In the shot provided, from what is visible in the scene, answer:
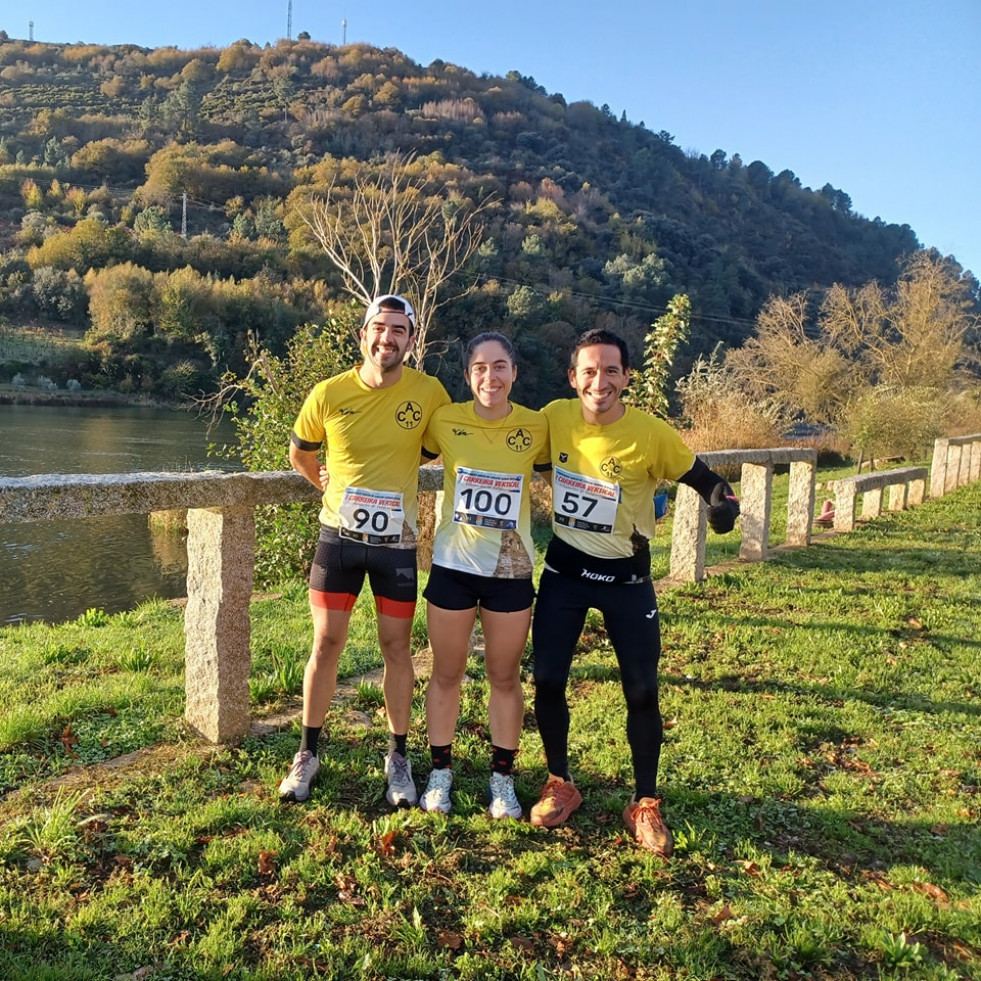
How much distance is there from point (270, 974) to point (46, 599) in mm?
9872

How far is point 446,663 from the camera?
2979 millimetres

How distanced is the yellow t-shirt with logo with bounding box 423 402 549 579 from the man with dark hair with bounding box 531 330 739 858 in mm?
183

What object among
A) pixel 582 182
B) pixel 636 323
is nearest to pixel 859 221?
pixel 582 182

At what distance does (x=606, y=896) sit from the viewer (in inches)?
97.8

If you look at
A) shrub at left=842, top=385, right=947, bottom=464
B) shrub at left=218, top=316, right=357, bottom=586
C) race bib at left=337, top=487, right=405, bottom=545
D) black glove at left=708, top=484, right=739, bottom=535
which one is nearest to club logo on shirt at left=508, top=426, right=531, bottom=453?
race bib at left=337, top=487, right=405, bottom=545

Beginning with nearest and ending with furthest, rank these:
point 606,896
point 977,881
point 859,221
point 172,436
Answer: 1. point 606,896
2. point 977,881
3. point 172,436
4. point 859,221

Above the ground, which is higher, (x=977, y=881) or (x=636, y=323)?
(x=636, y=323)

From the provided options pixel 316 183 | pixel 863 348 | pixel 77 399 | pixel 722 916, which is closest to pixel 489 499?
pixel 722 916

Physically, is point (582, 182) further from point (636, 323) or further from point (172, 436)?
point (172, 436)

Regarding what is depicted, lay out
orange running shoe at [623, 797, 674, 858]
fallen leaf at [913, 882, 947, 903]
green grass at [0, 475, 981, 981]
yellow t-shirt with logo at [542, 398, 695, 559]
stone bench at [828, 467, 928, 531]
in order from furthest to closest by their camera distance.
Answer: stone bench at [828, 467, 928, 531] < yellow t-shirt with logo at [542, 398, 695, 559] < orange running shoe at [623, 797, 674, 858] < fallen leaf at [913, 882, 947, 903] < green grass at [0, 475, 981, 981]

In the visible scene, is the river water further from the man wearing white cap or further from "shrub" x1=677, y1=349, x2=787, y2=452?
"shrub" x1=677, y1=349, x2=787, y2=452

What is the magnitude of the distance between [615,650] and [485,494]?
2.79 feet

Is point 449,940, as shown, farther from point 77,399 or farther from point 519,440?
point 77,399

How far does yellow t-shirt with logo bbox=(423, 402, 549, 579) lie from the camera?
2.92 m
